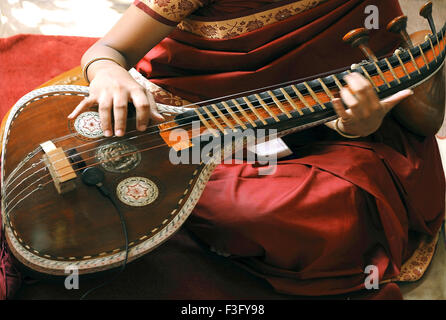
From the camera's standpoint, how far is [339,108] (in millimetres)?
1128

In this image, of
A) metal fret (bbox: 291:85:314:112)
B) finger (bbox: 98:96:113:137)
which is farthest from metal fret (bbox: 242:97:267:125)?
finger (bbox: 98:96:113:137)

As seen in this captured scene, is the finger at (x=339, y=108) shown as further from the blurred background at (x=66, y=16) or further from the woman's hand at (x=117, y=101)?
the blurred background at (x=66, y=16)

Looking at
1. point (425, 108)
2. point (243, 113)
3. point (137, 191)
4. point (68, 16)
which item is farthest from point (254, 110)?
point (68, 16)

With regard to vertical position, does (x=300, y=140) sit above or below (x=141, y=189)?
below

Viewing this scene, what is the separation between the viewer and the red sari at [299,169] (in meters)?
1.28

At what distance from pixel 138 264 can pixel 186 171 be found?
0.41 meters

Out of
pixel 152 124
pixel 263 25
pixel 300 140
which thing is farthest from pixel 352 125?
pixel 152 124

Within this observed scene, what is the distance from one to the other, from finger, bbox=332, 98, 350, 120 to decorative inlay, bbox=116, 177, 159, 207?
1.58 feet

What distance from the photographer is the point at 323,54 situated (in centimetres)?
140

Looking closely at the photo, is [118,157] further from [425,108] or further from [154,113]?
[425,108]

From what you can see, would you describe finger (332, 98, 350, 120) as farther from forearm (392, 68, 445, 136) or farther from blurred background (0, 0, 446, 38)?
blurred background (0, 0, 446, 38)

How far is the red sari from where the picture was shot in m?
1.28

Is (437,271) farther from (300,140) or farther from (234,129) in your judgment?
(234,129)

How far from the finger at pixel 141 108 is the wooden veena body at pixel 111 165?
1.8 inches
